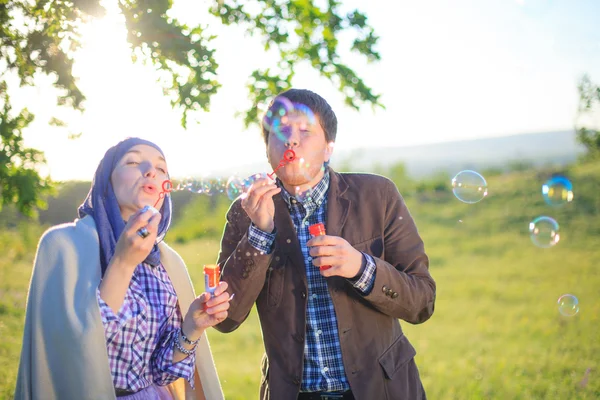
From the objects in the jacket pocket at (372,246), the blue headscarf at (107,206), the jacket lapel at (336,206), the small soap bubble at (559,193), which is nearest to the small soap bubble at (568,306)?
the small soap bubble at (559,193)

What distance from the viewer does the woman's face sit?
2398mm

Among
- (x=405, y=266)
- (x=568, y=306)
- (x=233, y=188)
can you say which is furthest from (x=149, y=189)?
(x=568, y=306)

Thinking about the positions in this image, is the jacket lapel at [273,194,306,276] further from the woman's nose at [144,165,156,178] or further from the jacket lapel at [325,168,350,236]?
the woman's nose at [144,165,156,178]

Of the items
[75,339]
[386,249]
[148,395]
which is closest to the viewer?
[75,339]

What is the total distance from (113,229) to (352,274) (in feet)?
3.26

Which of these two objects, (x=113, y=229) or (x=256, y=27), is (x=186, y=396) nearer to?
(x=113, y=229)

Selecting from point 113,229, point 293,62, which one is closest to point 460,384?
point 293,62

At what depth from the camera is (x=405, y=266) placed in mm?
2488

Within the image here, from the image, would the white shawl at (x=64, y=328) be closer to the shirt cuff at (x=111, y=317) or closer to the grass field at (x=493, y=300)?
the shirt cuff at (x=111, y=317)

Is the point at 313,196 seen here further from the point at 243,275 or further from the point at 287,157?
the point at 243,275

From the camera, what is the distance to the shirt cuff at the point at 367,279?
2.26 m

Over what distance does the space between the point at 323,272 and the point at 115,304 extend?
2.66 ft

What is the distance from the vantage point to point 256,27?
441cm

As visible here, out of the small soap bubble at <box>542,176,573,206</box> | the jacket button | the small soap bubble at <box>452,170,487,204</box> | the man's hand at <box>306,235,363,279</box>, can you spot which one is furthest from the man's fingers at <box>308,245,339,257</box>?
the small soap bubble at <box>542,176,573,206</box>
